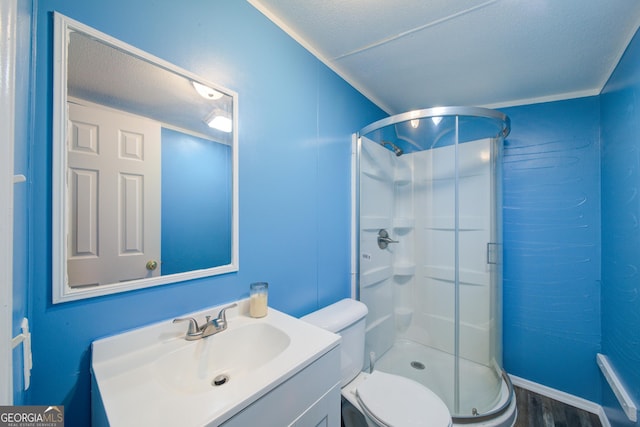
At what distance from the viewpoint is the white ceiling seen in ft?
3.76

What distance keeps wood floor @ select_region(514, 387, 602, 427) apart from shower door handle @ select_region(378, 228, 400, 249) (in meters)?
1.37

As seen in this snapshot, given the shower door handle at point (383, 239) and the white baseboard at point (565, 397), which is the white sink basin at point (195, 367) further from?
the white baseboard at point (565, 397)

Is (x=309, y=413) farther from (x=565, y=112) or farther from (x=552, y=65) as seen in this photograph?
(x=565, y=112)

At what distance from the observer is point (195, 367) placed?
843 millimetres

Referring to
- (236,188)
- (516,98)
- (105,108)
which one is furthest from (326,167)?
(516,98)

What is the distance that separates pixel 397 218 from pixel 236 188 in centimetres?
141

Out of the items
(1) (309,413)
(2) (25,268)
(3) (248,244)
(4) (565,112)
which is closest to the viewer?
(2) (25,268)

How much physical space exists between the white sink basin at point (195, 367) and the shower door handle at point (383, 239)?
1100 millimetres

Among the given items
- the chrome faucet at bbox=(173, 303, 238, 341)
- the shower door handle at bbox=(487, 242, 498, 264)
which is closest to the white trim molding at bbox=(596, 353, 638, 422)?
the shower door handle at bbox=(487, 242, 498, 264)

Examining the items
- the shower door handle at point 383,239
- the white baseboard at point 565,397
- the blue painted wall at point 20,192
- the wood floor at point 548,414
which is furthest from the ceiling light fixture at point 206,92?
the white baseboard at point 565,397

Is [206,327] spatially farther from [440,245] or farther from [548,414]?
[548,414]

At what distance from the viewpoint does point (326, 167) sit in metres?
1.56

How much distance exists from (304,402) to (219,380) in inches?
12.7

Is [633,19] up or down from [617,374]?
up
